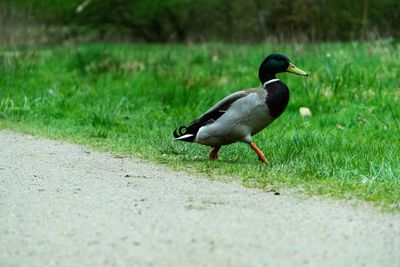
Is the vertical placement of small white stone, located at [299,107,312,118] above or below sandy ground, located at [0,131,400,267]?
below

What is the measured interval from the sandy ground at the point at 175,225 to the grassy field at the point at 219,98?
0.53 meters

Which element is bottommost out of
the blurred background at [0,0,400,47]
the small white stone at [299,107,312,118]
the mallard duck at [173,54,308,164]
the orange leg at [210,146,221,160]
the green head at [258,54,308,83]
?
the blurred background at [0,0,400,47]

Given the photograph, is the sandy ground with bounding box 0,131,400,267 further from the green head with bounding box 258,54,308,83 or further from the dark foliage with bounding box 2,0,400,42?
the dark foliage with bounding box 2,0,400,42

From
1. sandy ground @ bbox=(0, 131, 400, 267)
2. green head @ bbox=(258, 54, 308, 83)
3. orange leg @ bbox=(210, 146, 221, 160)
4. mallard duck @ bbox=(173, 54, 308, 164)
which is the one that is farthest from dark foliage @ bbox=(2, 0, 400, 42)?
sandy ground @ bbox=(0, 131, 400, 267)

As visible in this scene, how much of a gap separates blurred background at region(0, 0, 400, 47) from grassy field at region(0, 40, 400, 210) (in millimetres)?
6675

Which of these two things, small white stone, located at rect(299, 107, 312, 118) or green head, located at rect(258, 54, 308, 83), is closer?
green head, located at rect(258, 54, 308, 83)

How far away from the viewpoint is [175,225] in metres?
4.57

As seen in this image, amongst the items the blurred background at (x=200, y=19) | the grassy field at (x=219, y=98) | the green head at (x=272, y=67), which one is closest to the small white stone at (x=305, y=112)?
the grassy field at (x=219, y=98)

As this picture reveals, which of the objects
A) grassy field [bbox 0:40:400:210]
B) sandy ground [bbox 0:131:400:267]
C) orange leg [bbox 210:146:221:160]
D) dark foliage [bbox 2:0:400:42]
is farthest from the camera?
dark foliage [bbox 2:0:400:42]

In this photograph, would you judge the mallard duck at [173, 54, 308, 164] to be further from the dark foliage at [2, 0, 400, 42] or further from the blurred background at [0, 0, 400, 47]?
the dark foliage at [2, 0, 400, 42]

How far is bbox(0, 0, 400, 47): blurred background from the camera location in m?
23.2

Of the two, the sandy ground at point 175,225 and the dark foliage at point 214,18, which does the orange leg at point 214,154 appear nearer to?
the sandy ground at point 175,225

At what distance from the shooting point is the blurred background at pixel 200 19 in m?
23.2

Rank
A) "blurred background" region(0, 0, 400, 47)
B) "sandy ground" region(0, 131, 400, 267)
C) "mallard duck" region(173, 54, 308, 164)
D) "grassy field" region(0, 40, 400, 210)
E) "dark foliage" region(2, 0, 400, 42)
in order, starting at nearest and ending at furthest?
"sandy ground" region(0, 131, 400, 267), "grassy field" region(0, 40, 400, 210), "mallard duck" region(173, 54, 308, 164), "blurred background" region(0, 0, 400, 47), "dark foliage" region(2, 0, 400, 42)
